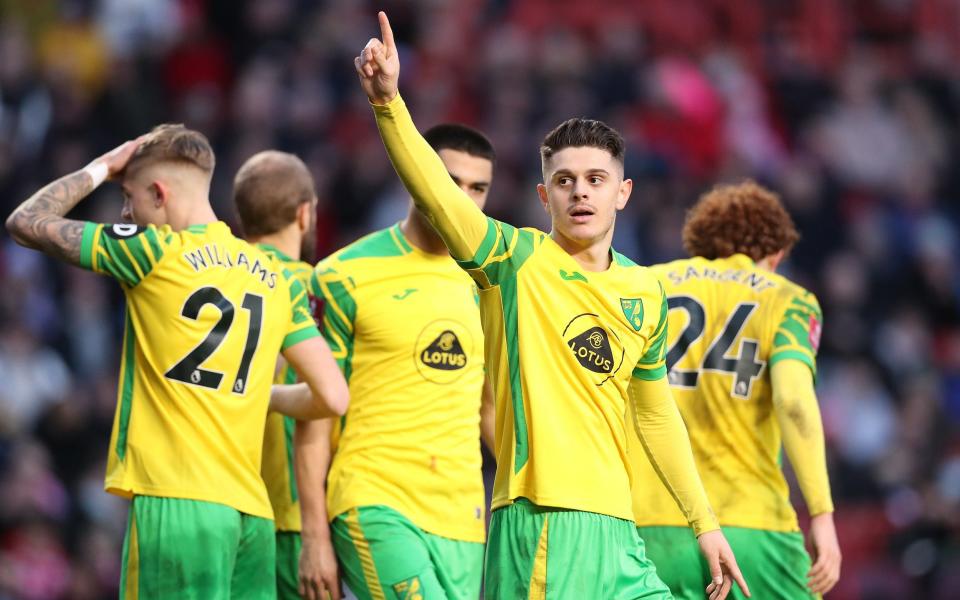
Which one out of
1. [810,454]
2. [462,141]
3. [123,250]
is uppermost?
[462,141]

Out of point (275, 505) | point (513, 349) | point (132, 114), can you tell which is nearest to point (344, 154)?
point (132, 114)

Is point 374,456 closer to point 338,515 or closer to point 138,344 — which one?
point 338,515

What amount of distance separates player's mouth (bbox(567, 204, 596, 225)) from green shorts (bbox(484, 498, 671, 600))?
1019mm

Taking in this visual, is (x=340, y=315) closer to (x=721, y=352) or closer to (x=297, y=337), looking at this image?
(x=297, y=337)

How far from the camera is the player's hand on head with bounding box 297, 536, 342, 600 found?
5.91 m

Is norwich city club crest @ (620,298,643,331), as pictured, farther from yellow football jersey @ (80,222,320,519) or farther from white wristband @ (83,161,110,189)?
white wristband @ (83,161,110,189)

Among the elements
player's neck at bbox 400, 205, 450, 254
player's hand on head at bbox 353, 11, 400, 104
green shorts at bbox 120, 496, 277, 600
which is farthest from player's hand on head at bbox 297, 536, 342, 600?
player's hand on head at bbox 353, 11, 400, 104

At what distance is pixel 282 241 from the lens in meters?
6.75

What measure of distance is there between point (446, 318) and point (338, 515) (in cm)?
99

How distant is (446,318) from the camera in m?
6.27

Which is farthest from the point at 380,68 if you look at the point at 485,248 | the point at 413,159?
the point at 485,248

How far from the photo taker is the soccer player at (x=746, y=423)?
249 inches

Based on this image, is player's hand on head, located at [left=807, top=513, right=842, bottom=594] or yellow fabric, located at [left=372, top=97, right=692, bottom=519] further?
player's hand on head, located at [left=807, top=513, right=842, bottom=594]

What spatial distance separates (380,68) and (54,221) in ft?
5.38
